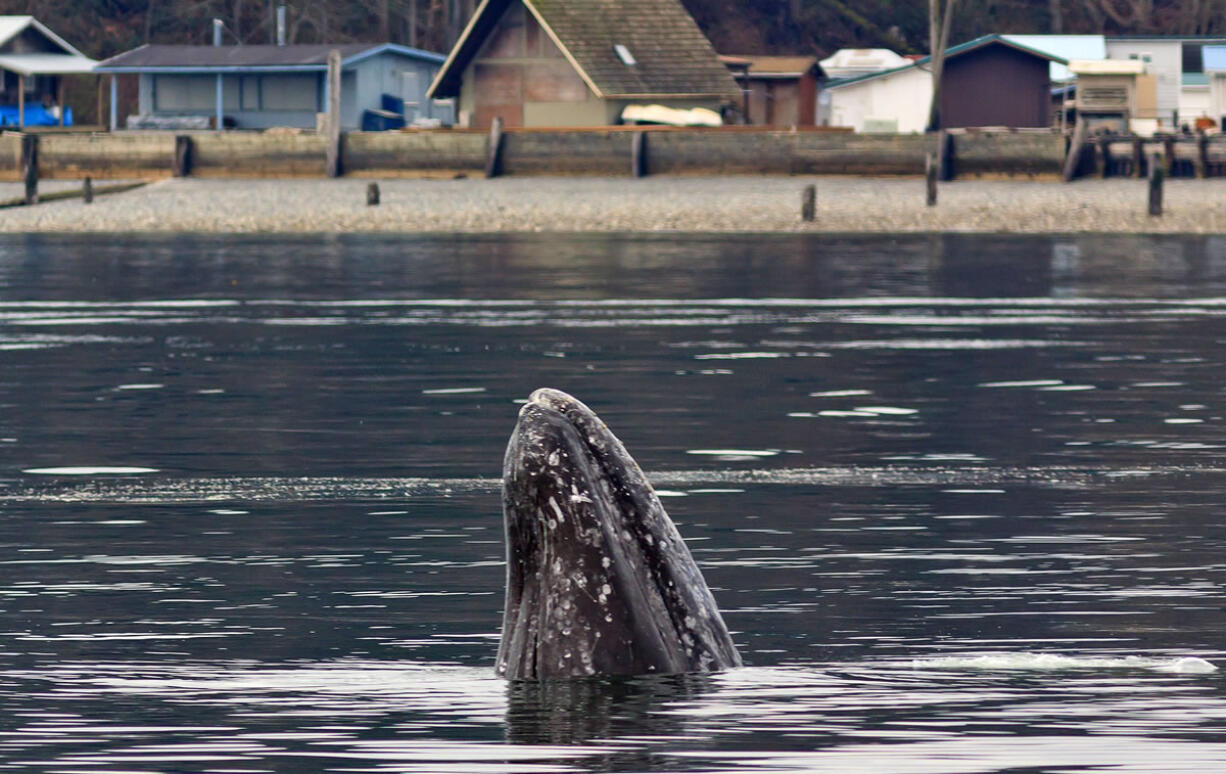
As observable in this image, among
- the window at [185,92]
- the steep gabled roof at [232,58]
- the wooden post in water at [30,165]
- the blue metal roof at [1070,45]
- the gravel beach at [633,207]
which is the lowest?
the gravel beach at [633,207]

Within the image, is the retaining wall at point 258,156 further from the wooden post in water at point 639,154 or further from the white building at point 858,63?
the white building at point 858,63

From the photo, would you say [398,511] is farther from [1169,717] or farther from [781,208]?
[781,208]

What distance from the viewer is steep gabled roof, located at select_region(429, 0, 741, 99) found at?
72.1m

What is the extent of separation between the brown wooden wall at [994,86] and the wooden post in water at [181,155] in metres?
28.4

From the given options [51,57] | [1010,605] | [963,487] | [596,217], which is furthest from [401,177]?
[1010,605]

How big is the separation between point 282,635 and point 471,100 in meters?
66.6

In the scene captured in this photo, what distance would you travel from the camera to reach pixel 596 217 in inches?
2088

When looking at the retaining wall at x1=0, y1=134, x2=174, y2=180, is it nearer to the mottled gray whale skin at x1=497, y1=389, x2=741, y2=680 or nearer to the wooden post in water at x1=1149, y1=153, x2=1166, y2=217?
the wooden post in water at x1=1149, y1=153, x2=1166, y2=217

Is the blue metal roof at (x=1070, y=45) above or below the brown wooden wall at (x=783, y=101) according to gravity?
above

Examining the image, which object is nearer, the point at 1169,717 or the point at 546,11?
the point at 1169,717

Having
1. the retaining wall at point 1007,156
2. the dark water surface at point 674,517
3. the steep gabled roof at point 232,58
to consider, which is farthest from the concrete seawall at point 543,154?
the dark water surface at point 674,517

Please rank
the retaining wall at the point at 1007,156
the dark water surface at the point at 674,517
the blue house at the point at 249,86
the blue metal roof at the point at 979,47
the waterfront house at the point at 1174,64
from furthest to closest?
the waterfront house at the point at 1174,64 → the blue house at the point at 249,86 → the blue metal roof at the point at 979,47 → the retaining wall at the point at 1007,156 → the dark water surface at the point at 674,517

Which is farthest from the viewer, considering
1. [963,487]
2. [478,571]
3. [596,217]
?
[596,217]

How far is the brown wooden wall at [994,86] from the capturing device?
81.3 m
